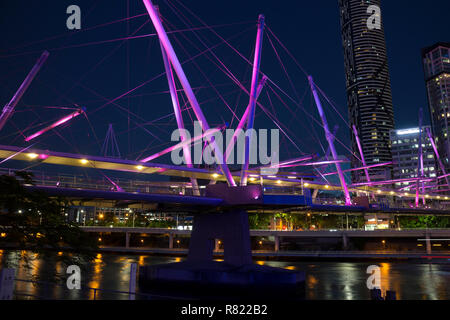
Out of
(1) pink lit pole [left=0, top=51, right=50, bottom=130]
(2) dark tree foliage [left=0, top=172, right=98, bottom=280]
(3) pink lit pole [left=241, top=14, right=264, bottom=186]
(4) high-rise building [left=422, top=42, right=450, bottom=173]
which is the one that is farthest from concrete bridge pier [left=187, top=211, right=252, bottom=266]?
(4) high-rise building [left=422, top=42, right=450, bottom=173]

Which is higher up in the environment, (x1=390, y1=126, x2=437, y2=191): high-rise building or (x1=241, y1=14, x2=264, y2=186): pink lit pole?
(x1=390, y1=126, x2=437, y2=191): high-rise building

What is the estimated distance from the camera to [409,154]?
184 meters

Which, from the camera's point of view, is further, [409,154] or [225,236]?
[409,154]

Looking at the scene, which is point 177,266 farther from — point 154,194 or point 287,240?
point 287,240

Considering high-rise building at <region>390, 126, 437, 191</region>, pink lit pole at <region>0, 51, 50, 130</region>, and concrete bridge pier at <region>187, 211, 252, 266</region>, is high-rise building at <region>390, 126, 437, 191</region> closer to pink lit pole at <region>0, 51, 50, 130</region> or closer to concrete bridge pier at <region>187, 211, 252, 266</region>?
concrete bridge pier at <region>187, 211, 252, 266</region>

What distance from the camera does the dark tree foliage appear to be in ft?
35.9

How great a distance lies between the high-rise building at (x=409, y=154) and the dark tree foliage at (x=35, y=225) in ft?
604

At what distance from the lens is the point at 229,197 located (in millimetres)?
29906

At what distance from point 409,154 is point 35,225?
635 ft

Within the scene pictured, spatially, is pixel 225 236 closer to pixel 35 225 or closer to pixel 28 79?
pixel 35 225

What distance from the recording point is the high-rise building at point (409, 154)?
17512 cm

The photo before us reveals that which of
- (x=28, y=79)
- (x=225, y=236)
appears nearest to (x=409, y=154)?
(x=225, y=236)

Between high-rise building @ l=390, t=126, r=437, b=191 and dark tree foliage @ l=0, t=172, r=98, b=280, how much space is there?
184048 millimetres

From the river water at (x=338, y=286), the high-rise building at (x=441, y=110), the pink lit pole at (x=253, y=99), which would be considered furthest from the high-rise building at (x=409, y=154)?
the pink lit pole at (x=253, y=99)
